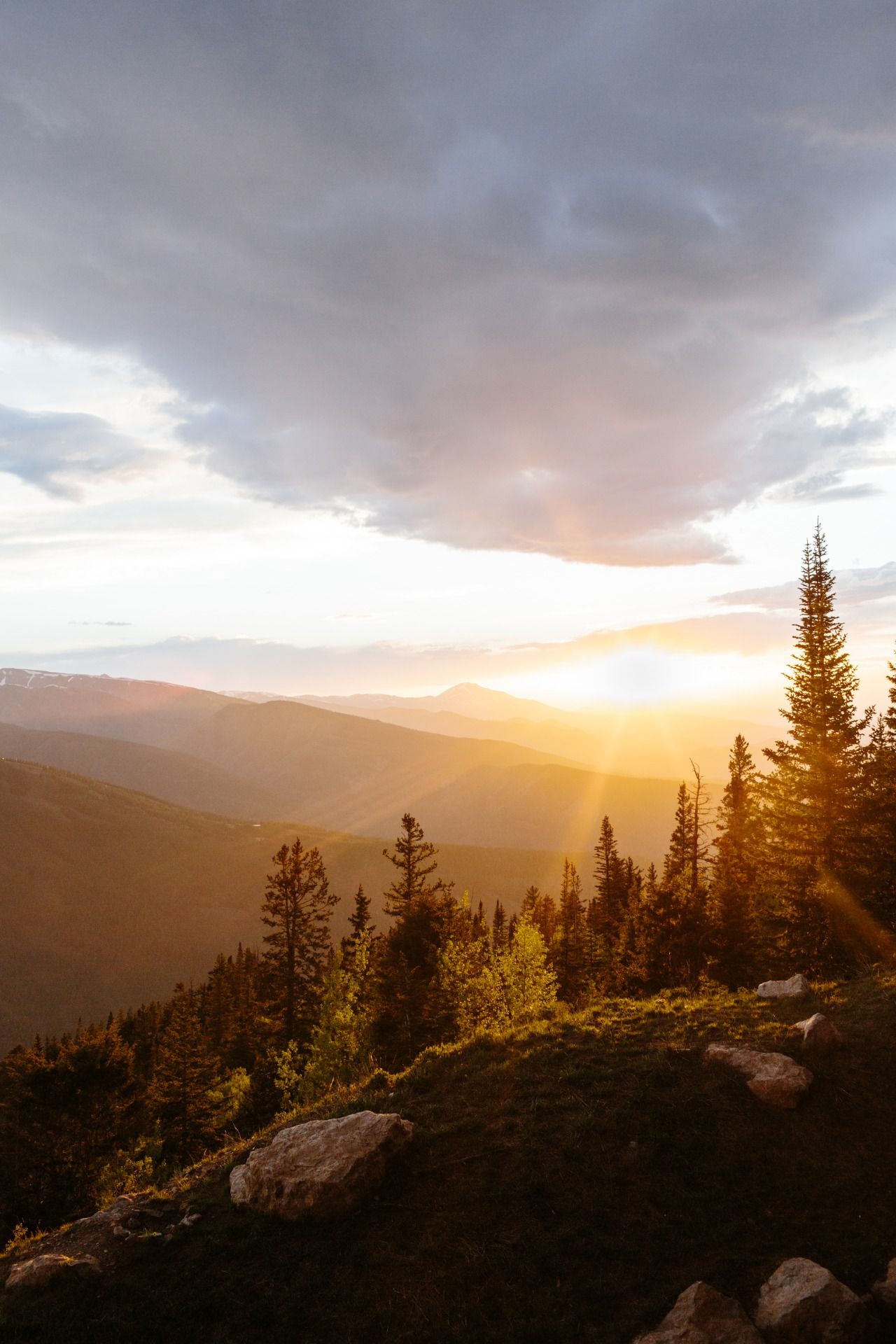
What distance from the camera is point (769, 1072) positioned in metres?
14.9

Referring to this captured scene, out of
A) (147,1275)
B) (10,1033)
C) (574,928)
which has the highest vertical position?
(147,1275)

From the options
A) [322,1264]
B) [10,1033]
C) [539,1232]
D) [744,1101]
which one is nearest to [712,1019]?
[744,1101]

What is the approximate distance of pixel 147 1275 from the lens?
11.7 m

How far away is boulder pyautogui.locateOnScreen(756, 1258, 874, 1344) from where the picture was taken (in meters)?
9.02

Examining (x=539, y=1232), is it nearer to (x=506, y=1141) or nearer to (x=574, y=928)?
(x=506, y=1141)

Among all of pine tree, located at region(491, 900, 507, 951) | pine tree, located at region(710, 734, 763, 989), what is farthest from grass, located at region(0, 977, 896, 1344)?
pine tree, located at region(491, 900, 507, 951)

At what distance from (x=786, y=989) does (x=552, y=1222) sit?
13.0 m

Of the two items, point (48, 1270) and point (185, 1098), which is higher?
point (48, 1270)

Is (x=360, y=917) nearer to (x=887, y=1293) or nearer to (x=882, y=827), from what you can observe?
(x=882, y=827)

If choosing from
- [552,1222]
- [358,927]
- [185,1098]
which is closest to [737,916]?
[552,1222]

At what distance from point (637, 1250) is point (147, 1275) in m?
8.80

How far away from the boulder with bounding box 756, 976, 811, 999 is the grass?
4.07 m

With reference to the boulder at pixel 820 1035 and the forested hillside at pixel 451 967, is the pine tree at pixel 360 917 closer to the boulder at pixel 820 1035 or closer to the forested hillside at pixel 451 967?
the forested hillside at pixel 451 967

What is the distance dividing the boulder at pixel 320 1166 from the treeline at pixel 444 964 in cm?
1433
